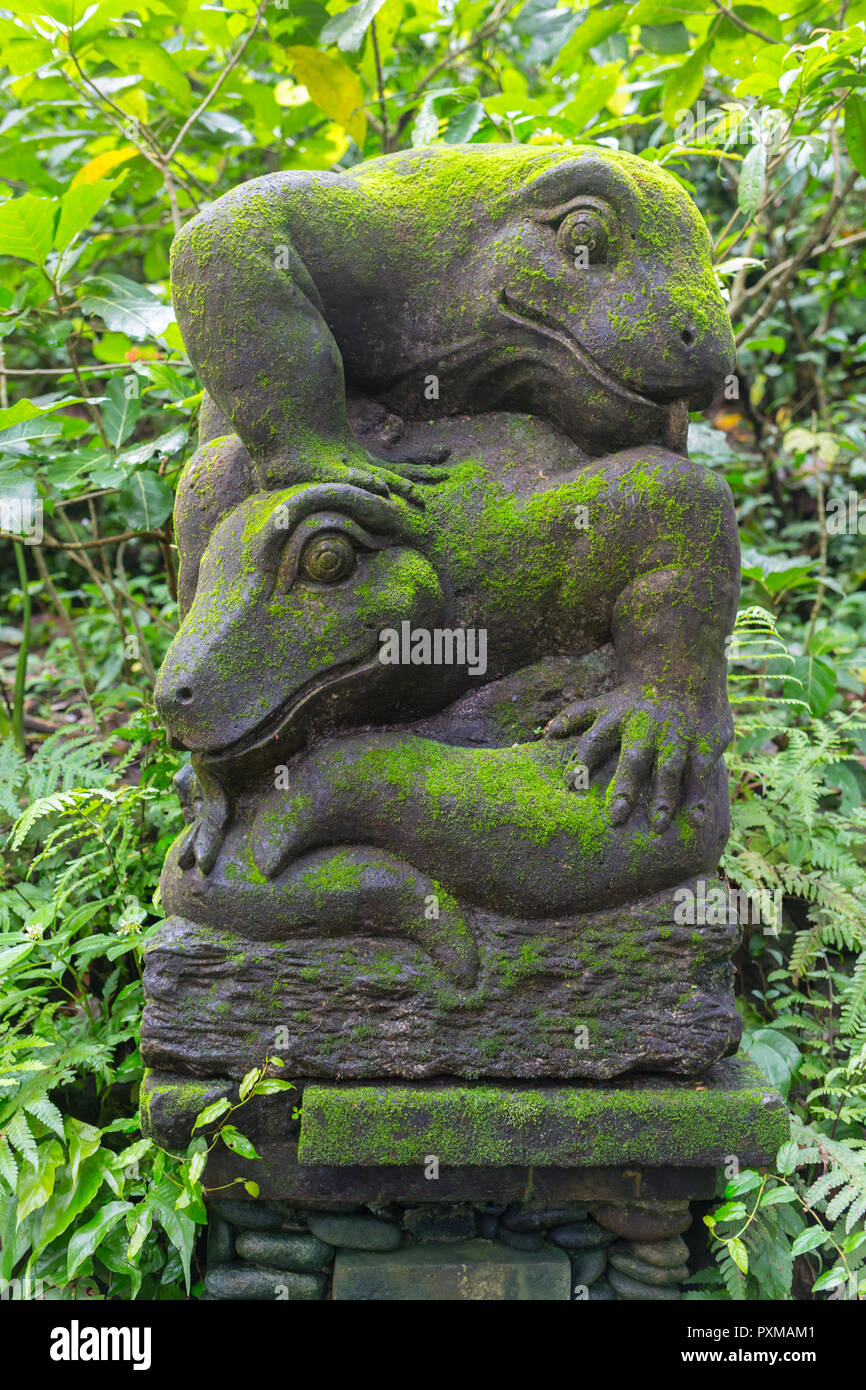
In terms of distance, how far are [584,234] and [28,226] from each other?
2.07 metres

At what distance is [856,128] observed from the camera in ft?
13.9

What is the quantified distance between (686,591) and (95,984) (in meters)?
2.56

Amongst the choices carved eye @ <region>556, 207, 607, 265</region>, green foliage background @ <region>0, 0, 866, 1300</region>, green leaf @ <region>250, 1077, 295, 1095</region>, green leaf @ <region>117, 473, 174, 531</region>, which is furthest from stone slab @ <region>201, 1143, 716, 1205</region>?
green leaf @ <region>117, 473, 174, 531</region>

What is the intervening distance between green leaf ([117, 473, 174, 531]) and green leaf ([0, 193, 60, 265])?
A: 0.93 meters

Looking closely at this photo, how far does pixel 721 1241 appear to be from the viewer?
282 centimetres

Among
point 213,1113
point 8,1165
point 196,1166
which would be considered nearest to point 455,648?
point 213,1113

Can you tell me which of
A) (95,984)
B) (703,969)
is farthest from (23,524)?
(703,969)

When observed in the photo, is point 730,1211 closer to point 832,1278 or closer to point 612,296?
point 832,1278

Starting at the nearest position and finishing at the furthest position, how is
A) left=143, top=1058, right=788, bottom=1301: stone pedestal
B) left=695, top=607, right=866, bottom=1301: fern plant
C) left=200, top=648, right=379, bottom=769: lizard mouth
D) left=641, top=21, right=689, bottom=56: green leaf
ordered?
left=143, top=1058, right=788, bottom=1301: stone pedestal → left=200, top=648, right=379, bottom=769: lizard mouth → left=695, top=607, right=866, bottom=1301: fern plant → left=641, top=21, right=689, bottom=56: green leaf

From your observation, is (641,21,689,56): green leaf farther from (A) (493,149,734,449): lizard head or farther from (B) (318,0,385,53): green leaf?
(A) (493,149,734,449): lizard head

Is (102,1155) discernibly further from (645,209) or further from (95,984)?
(645,209)

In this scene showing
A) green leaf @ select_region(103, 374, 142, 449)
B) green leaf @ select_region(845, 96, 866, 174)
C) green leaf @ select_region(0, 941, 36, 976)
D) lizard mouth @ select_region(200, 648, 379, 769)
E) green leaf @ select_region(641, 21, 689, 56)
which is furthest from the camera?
green leaf @ select_region(641, 21, 689, 56)

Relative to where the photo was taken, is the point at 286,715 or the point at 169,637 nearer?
the point at 286,715

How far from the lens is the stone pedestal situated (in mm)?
2627
